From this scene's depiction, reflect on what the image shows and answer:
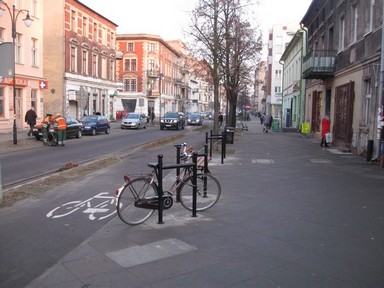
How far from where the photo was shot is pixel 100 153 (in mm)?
18609

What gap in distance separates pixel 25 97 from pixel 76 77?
42.7 feet

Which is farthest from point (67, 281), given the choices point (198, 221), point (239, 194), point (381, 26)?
point (381, 26)

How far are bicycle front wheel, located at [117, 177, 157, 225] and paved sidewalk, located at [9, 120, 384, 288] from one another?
15 cm

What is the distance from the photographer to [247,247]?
524 centimetres

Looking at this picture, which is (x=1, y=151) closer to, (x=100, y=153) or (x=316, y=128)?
(x=100, y=153)

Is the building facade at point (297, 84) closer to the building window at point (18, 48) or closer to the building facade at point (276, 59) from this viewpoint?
the building window at point (18, 48)

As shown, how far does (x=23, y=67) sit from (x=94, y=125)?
21.9 ft

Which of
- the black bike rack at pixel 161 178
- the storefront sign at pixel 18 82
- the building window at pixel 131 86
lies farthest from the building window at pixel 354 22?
the building window at pixel 131 86

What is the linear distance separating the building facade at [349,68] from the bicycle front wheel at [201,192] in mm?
9043

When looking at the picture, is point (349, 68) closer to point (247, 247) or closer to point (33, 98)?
point (247, 247)

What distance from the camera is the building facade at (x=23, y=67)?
2952cm

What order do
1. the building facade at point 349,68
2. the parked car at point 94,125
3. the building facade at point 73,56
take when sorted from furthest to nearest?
1. the building facade at point 73,56
2. the parked car at point 94,125
3. the building facade at point 349,68

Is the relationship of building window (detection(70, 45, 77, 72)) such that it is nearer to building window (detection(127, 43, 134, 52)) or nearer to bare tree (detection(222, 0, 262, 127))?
bare tree (detection(222, 0, 262, 127))

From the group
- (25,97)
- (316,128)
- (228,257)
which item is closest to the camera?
(228,257)
